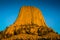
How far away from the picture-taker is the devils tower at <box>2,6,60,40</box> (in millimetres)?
115200

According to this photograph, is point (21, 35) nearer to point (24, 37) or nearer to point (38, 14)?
point (24, 37)

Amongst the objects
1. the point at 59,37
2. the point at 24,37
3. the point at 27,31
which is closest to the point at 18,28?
the point at 27,31

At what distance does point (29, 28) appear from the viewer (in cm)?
12531

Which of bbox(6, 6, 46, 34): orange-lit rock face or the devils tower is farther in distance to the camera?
bbox(6, 6, 46, 34): orange-lit rock face

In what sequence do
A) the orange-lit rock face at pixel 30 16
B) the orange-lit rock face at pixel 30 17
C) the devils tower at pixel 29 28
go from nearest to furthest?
the devils tower at pixel 29 28 < the orange-lit rock face at pixel 30 17 < the orange-lit rock face at pixel 30 16

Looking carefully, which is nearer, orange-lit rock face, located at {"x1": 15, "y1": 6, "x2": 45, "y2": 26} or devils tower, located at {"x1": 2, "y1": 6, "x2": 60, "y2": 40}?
devils tower, located at {"x1": 2, "y1": 6, "x2": 60, "y2": 40}

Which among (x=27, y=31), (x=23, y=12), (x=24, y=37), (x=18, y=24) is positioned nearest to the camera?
(x=24, y=37)

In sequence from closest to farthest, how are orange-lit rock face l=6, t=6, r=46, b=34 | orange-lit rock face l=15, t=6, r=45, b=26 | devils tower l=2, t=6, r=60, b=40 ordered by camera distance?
1. devils tower l=2, t=6, r=60, b=40
2. orange-lit rock face l=6, t=6, r=46, b=34
3. orange-lit rock face l=15, t=6, r=45, b=26

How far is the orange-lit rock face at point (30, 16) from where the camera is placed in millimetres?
139250

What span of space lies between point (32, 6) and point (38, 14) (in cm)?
699

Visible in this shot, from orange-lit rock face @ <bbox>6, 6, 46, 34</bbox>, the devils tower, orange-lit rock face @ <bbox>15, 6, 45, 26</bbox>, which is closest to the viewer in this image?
the devils tower

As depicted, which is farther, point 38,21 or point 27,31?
point 38,21

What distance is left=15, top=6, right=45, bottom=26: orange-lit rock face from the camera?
457 ft

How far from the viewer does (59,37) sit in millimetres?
115438
